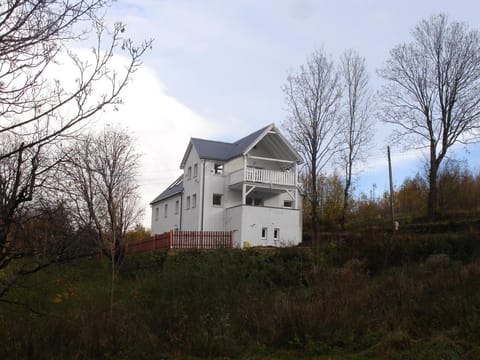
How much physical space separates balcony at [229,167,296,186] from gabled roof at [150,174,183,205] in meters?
6.09

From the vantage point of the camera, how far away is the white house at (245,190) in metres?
36.0

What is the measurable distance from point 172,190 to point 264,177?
10646 mm

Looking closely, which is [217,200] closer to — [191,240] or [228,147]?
[228,147]

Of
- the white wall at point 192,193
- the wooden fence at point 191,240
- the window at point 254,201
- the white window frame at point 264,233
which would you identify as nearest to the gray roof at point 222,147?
the white wall at point 192,193

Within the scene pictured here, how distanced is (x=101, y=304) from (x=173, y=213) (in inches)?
1004

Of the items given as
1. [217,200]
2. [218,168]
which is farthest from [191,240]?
[218,168]

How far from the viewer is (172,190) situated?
149 ft

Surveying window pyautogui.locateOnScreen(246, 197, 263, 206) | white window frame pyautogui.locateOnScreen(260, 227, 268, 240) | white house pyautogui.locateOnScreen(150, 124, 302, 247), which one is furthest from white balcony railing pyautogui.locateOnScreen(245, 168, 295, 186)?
white window frame pyautogui.locateOnScreen(260, 227, 268, 240)

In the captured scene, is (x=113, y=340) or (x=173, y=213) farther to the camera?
(x=173, y=213)

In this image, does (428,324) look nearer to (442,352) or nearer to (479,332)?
(479,332)

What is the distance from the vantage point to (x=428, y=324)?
13.0m

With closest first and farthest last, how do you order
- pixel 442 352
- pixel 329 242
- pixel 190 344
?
pixel 442 352
pixel 190 344
pixel 329 242

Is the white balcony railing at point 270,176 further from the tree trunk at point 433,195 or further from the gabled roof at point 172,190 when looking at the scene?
the tree trunk at point 433,195

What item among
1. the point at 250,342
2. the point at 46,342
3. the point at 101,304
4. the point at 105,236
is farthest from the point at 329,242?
the point at 46,342
